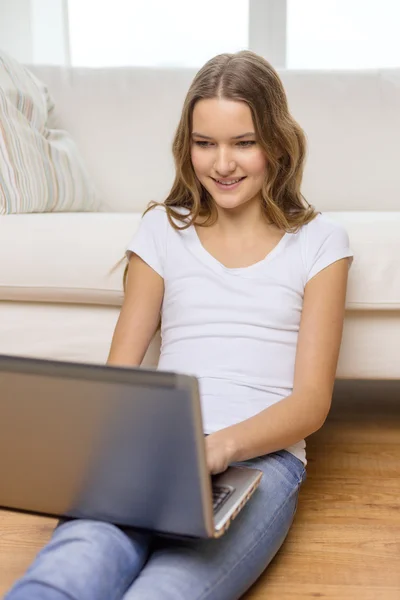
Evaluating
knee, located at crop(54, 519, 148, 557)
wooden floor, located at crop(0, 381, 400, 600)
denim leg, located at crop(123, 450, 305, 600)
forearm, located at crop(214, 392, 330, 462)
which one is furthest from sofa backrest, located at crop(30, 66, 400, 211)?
knee, located at crop(54, 519, 148, 557)

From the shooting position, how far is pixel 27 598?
0.72 metres

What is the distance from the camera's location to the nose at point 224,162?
3.77 ft

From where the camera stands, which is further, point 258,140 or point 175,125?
point 175,125

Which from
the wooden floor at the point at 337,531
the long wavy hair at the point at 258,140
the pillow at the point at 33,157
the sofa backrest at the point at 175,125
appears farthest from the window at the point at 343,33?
the long wavy hair at the point at 258,140

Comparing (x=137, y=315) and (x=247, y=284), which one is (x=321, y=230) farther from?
(x=137, y=315)

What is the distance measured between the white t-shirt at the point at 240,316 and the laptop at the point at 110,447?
0.98 feet

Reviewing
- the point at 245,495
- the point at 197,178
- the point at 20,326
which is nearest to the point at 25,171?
the point at 20,326

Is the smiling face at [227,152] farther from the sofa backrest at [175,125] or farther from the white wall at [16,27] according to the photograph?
the white wall at [16,27]

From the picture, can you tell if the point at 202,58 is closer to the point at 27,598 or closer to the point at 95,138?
the point at 95,138

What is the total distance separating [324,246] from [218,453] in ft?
1.43

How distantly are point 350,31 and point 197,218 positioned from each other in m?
1.94

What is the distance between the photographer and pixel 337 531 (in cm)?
117

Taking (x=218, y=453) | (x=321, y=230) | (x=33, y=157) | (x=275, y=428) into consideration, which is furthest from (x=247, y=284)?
(x=33, y=157)

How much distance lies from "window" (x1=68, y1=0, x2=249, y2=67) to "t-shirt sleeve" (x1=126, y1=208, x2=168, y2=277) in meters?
1.85
